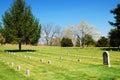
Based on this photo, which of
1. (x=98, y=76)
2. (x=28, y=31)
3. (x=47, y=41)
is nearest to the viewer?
(x=98, y=76)

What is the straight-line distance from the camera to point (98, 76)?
640 inches

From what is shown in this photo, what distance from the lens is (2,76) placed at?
57.1 feet

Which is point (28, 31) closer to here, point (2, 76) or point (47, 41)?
point (2, 76)

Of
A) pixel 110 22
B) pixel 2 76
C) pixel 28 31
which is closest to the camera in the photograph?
pixel 2 76

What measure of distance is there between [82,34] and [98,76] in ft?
252

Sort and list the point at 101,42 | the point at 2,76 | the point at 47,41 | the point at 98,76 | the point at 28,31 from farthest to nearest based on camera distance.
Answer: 1. the point at 47,41
2. the point at 101,42
3. the point at 28,31
4. the point at 2,76
5. the point at 98,76

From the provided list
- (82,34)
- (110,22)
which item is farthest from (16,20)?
(82,34)

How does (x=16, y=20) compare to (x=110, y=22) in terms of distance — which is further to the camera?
(x=110, y=22)

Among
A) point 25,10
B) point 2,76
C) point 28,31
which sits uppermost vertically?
point 25,10

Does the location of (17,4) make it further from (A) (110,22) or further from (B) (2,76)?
(B) (2,76)

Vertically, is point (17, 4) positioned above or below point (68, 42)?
above

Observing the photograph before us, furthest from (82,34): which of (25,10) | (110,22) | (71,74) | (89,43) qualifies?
(71,74)

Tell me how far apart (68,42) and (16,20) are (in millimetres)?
44900

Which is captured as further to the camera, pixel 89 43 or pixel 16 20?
pixel 89 43
